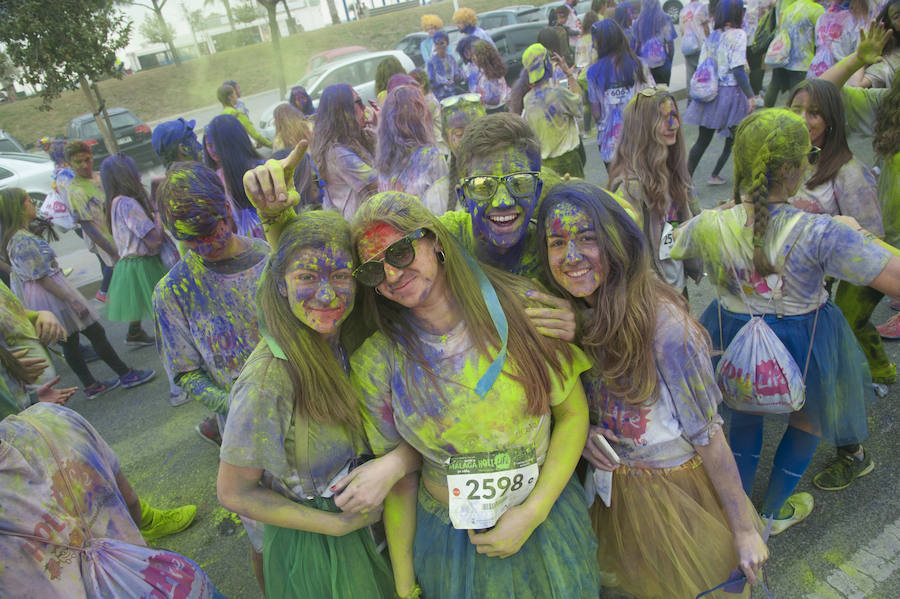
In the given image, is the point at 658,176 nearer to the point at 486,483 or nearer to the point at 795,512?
the point at 795,512

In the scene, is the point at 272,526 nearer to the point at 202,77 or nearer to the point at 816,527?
the point at 816,527

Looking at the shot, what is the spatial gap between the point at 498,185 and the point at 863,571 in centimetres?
216

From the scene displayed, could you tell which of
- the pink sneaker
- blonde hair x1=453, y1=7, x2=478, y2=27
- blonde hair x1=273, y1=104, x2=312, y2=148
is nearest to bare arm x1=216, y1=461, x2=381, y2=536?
the pink sneaker

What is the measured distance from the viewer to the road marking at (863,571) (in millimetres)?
2178

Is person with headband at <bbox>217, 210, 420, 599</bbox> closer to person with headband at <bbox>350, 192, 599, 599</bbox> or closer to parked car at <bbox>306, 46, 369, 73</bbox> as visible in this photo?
person with headband at <bbox>350, 192, 599, 599</bbox>

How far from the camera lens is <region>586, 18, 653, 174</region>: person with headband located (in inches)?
213

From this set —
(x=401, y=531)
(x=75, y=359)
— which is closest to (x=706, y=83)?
(x=401, y=531)

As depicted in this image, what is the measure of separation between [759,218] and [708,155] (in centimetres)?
598

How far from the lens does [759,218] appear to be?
2061mm

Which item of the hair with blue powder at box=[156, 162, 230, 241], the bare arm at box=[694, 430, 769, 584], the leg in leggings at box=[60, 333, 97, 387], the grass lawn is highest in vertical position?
the grass lawn

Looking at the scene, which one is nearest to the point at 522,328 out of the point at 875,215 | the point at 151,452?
the point at 875,215

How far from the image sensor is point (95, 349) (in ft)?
15.8

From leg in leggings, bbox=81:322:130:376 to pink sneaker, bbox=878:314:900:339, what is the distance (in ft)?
19.4

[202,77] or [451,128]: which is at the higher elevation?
[202,77]
